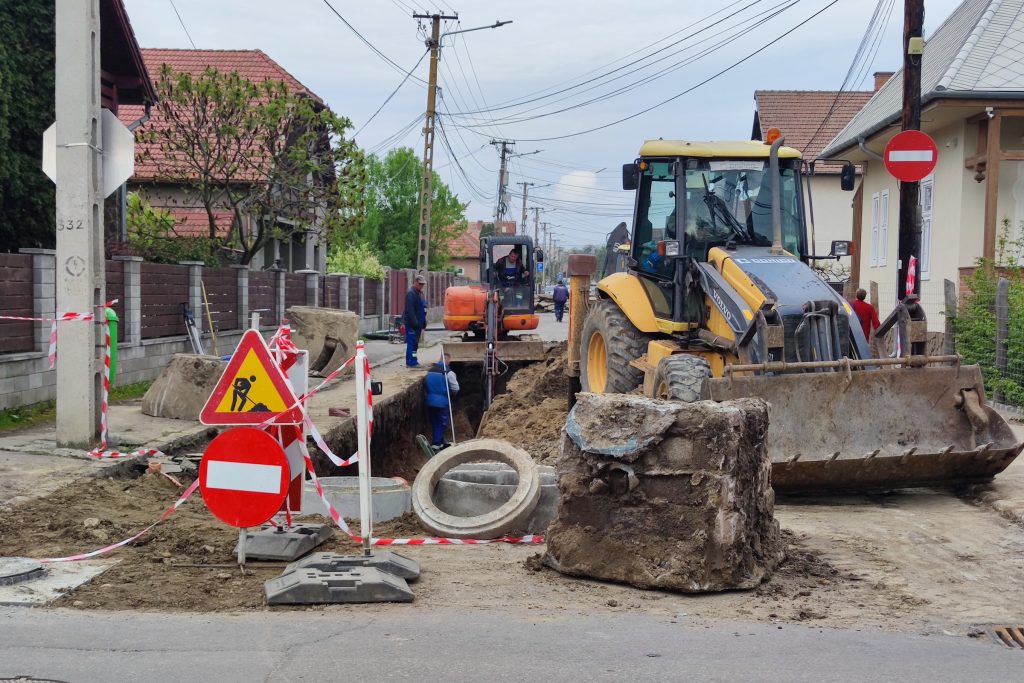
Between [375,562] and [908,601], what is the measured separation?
313cm

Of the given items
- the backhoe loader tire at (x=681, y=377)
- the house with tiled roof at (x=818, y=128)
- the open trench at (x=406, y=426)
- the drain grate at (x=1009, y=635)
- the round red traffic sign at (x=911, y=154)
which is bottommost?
the open trench at (x=406, y=426)

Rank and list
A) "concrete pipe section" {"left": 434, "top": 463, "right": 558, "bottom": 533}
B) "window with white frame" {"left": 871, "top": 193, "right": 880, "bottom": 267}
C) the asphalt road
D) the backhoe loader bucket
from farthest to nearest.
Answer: "window with white frame" {"left": 871, "top": 193, "right": 880, "bottom": 267} → the backhoe loader bucket → "concrete pipe section" {"left": 434, "top": 463, "right": 558, "bottom": 533} → the asphalt road

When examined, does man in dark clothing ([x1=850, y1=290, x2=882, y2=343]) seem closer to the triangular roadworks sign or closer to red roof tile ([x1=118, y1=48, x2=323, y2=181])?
the triangular roadworks sign

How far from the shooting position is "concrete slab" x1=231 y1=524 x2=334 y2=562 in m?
7.00

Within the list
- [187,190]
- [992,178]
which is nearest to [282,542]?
[992,178]

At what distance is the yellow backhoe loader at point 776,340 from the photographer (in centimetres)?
874

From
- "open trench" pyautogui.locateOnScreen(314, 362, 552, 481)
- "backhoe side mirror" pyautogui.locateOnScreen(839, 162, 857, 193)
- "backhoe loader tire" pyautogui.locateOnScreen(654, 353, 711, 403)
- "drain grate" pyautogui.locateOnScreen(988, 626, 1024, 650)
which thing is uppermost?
"backhoe side mirror" pyautogui.locateOnScreen(839, 162, 857, 193)

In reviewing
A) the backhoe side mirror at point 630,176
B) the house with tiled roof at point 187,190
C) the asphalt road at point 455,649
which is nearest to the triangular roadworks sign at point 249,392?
the asphalt road at point 455,649

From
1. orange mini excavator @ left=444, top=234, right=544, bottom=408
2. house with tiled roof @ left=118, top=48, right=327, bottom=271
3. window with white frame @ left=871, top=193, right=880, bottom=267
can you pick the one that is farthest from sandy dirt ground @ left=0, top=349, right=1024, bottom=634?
house with tiled roof @ left=118, top=48, right=327, bottom=271

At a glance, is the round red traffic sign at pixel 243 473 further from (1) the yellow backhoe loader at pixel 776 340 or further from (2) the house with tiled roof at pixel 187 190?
(2) the house with tiled roof at pixel 187 190

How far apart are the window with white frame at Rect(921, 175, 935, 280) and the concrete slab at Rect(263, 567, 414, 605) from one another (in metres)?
17.6

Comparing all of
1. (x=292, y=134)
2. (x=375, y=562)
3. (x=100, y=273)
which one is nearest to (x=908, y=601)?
(x=375, y=562)

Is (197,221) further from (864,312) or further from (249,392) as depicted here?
(249,392)

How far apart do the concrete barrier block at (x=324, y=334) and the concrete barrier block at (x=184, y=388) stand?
646 centimetres
